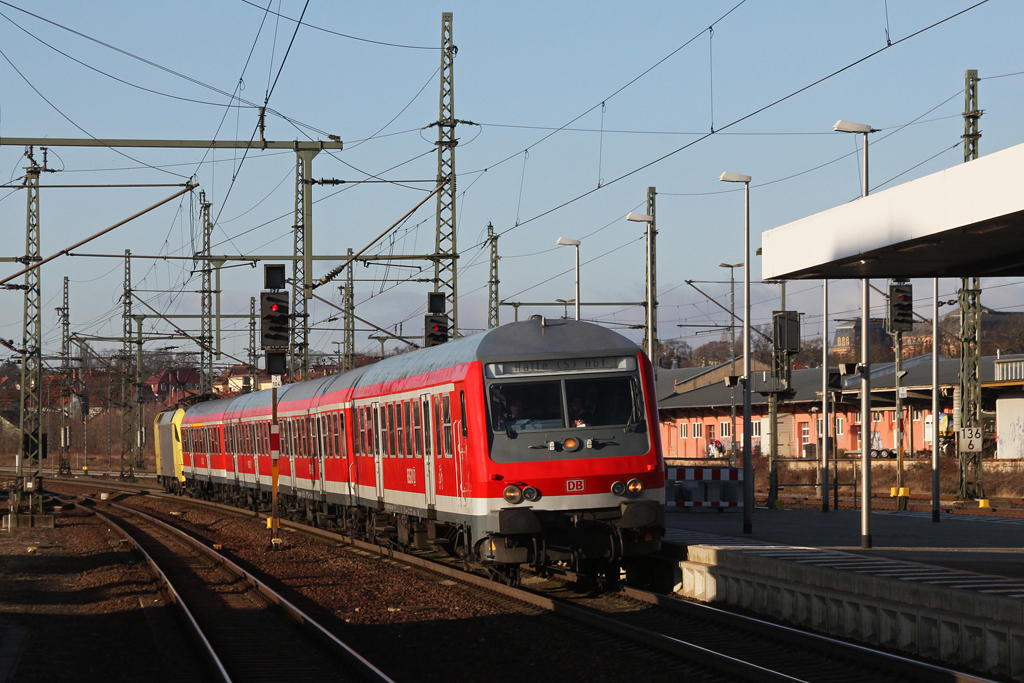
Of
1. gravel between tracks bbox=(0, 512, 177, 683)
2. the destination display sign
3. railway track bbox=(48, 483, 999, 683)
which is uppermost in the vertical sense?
the destination display sign

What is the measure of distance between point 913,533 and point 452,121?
14.0 m

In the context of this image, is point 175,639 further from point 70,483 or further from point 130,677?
point 70,483

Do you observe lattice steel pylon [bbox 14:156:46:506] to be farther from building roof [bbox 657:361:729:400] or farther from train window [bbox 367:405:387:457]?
building roof [bbox 657:361:729:400]

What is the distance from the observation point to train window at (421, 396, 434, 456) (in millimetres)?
17188

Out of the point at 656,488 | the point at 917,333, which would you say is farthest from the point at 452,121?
the point at 917,333

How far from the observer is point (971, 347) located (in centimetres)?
3309

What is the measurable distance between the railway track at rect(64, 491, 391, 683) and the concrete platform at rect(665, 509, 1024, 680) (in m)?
4.75

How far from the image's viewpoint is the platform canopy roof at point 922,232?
1070cm

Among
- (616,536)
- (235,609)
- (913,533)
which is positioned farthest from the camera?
(913,533)

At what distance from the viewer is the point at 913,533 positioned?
63.3 feet

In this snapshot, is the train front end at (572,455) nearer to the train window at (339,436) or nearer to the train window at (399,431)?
the train window at (399,431)

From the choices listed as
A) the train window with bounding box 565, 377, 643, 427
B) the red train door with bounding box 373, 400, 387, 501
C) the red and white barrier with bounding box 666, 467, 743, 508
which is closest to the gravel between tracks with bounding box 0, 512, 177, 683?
the red train door with bounding box 373, 400, 387, 501

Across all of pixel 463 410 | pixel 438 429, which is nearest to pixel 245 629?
pixel 463 410

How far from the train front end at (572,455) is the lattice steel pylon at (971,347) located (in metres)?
19.7
